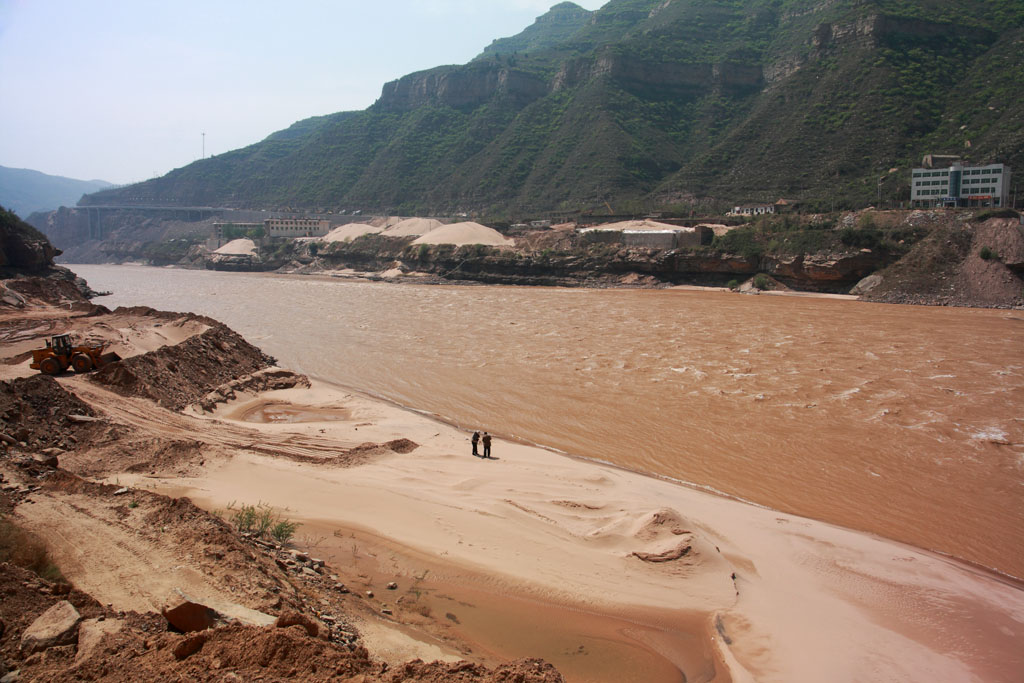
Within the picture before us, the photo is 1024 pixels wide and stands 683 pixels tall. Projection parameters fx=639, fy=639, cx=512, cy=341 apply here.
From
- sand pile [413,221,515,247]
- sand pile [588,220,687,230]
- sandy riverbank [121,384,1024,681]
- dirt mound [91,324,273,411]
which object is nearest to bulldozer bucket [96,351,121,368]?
dirt mound [91,324,273,411]

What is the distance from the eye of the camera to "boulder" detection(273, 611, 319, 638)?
5.34m

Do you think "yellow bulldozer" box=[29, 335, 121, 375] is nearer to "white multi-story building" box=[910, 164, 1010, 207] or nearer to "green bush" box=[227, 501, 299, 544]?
"green bush" box=[227, 501, 299, 544]

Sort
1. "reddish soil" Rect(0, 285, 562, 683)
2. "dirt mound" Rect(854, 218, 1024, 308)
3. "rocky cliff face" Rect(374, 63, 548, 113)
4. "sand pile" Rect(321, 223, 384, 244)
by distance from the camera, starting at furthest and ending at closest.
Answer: "rocky cliff face" Rect(374, 63, 548, 113) → "sand pile" Rect(321, 223, 384, 244) → "dirt mound" Rect(854, 218, 1024, 308) → "reddish soil" Rect(0, 285, 562, 683)

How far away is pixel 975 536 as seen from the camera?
35.2 feet

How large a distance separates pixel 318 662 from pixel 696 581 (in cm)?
529

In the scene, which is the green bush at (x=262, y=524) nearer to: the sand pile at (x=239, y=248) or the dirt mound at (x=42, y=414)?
the dirt mound at (x=42, y=414)

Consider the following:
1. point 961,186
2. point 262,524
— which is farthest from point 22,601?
point 961,186

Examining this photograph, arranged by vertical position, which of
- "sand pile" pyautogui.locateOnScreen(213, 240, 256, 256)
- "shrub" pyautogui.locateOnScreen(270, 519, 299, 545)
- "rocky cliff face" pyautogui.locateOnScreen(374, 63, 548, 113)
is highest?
"rocky cliff face" pyautogui.locateOnScreen(374, 63, 548, 113)

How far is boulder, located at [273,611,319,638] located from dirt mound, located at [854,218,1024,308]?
4343 cm

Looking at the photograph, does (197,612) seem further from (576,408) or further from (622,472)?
(576,408)

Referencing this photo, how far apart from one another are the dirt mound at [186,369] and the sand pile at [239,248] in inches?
2758

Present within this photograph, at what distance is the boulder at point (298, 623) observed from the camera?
534 cm

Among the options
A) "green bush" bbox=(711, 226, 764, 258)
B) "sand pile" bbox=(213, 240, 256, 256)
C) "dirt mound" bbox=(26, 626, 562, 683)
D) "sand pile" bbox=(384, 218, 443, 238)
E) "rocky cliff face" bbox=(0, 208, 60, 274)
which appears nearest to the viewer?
"dirt mound" bbox=(26, 626, 562, 683)

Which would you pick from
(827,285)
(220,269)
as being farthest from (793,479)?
(220,269)
